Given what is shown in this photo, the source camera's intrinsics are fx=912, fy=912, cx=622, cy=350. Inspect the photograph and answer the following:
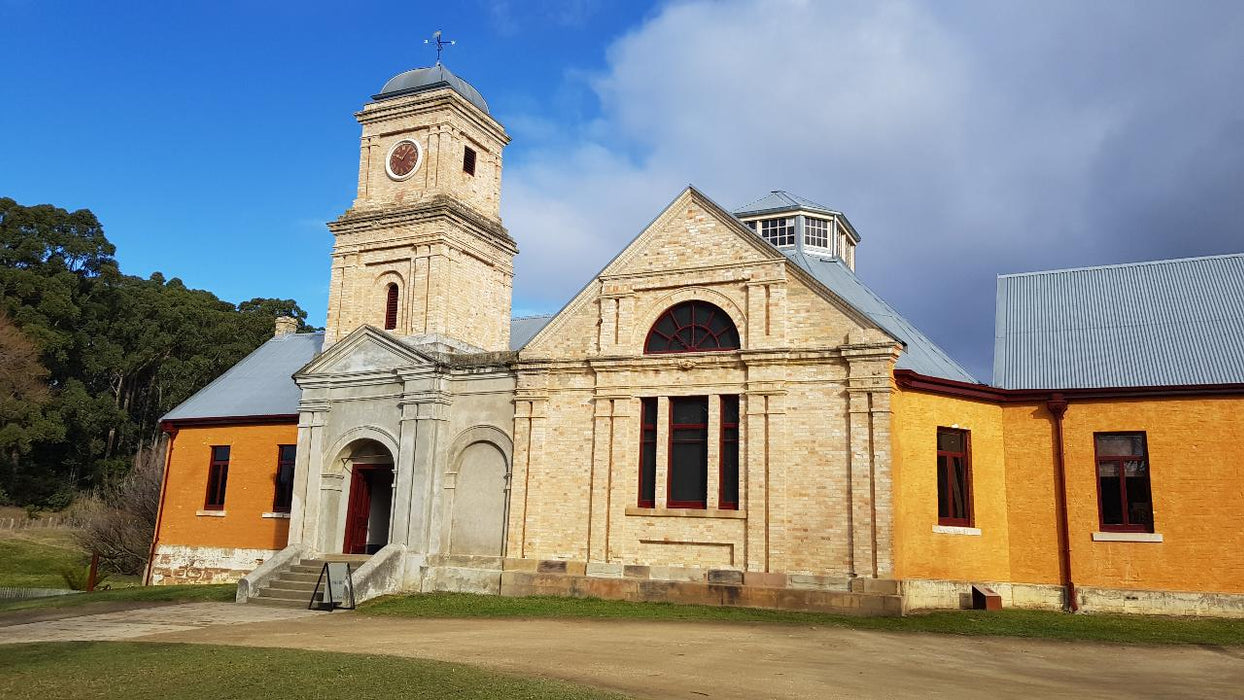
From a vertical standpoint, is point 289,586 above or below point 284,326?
below

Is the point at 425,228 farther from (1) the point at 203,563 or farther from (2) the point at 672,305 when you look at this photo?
(1) the point at 203,563

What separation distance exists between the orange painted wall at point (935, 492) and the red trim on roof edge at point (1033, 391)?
7.8 inches

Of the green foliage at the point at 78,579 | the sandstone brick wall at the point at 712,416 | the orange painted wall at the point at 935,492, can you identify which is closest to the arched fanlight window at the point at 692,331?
the sandstone brick wall at the point at 712,416

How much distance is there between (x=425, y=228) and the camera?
26062 mm

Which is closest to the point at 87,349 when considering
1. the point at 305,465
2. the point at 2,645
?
the point at 305,465

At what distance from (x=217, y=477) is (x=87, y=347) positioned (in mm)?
31668

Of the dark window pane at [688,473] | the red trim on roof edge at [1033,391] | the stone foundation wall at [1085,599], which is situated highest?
the red trim on roof edge at [1033,391]

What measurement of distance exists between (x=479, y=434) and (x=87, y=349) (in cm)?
4164

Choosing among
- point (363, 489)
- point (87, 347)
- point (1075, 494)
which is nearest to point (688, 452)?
point (1075, 494)

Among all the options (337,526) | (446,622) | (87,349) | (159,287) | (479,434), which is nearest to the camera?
(446,622)

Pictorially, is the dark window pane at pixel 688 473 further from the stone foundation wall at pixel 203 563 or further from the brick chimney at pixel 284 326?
the brick chimney at pixel 284 326

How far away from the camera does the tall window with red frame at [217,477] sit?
28389 mm

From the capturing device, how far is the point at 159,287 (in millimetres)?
58750

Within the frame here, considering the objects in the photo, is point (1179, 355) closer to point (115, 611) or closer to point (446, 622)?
point (446, 622)
